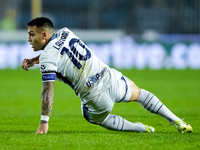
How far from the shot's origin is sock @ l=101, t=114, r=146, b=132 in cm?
523

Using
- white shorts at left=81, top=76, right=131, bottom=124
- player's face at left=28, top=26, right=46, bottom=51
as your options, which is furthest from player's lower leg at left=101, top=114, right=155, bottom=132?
player's face at left=28, top=26, right=46, bottom=51

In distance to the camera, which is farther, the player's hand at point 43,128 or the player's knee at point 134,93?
the player's knee at point 134,93

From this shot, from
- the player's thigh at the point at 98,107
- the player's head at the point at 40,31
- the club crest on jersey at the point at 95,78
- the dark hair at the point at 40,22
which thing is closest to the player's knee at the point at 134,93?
the player's thigh at the point at 98,107

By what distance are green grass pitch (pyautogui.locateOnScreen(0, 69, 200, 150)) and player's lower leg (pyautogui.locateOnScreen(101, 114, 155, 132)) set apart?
0.30 feet

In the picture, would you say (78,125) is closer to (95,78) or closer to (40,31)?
(95,78)

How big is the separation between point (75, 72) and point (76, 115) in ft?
10.5

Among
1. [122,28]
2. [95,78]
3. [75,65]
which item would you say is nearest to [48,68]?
[75,65]

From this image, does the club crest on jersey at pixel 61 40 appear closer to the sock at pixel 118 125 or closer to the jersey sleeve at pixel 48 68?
the jersey sleeve at pixel 48 68

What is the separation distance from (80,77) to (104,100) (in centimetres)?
40

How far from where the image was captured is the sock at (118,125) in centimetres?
523

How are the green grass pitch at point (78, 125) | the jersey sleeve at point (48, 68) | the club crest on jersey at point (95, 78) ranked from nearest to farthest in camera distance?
1. the green grass pitch at point (78, 125)
2. the jersey sleeve at point (48, 68)
3. the club crest on jersey at point (95, 78)

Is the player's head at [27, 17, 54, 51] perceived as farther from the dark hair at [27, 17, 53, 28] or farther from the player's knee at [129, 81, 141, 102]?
the player's knee at [129, 81, 141, 102]

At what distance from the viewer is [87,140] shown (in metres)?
4.71

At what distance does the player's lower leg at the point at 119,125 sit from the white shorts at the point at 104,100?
4.9 inches
